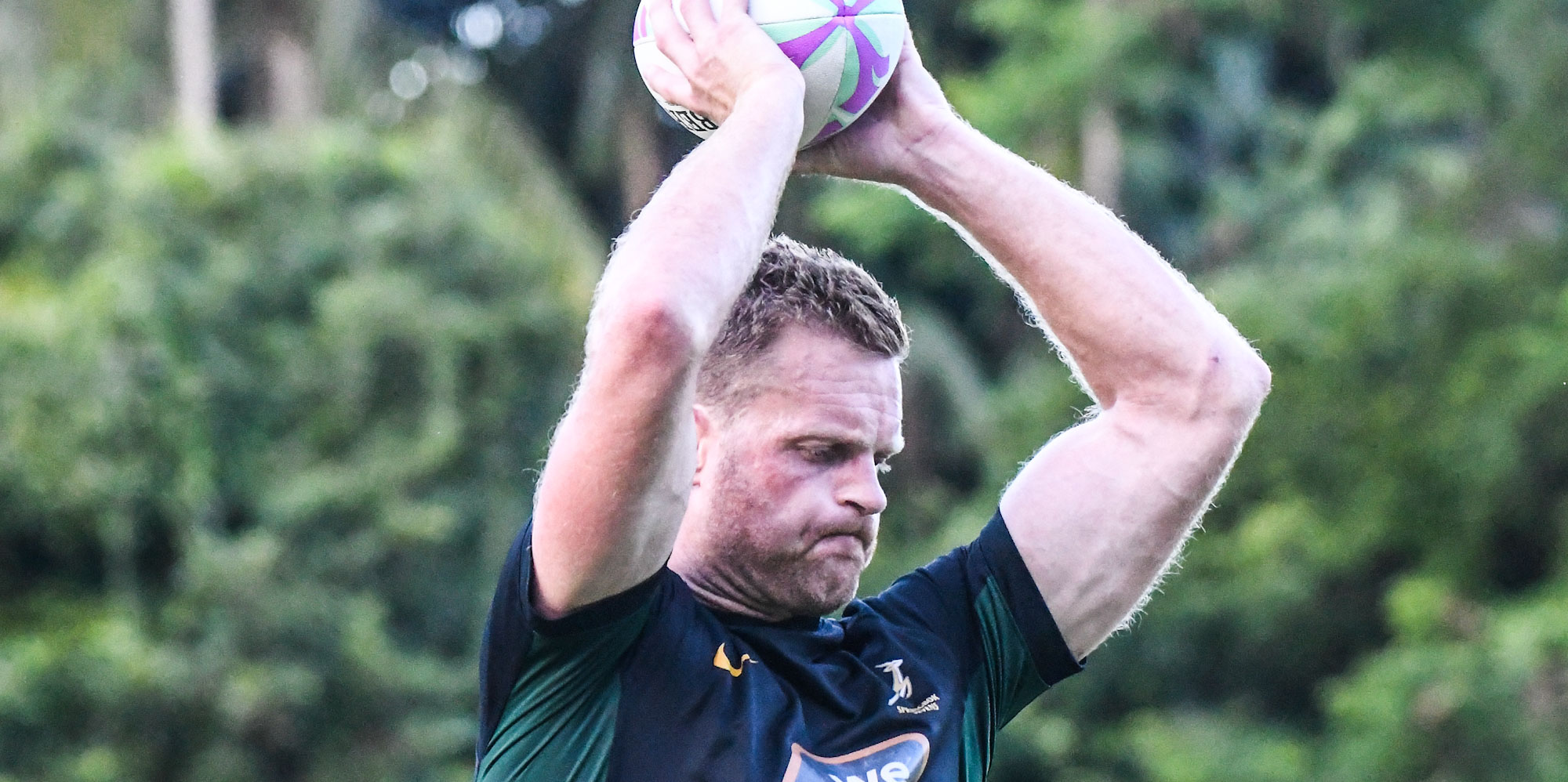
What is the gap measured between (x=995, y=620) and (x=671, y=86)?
0.99m

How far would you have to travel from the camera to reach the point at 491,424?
Answer: 15.2 meters

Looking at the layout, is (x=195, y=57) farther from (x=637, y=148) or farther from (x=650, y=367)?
(x=650, y=367)

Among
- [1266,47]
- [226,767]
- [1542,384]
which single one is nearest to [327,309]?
[226,767]

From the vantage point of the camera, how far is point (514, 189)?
1722 centimetres

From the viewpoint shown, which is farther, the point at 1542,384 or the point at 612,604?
the point at 1542,384

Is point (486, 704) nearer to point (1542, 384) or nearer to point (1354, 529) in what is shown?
point (1542, 384)

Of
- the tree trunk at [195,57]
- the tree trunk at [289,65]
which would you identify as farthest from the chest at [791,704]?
the tree trunk at [289,65]

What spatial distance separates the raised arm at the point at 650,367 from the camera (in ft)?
7.52

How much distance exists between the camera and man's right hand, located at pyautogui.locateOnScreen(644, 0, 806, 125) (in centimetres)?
265

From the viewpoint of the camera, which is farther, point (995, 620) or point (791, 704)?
point (995, 620)

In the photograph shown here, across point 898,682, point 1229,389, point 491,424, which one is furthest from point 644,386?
point 491,424

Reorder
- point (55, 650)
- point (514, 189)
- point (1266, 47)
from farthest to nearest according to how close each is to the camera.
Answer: point (1266, 47)
point (514, 189)
point (55, 650)

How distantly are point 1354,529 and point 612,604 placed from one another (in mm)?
13380

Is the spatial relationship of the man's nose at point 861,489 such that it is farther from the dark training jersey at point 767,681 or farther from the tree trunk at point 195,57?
the tree trunk at point 195,57
